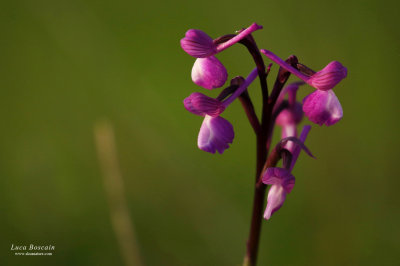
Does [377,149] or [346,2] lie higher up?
[346,2]

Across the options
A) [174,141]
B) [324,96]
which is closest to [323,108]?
[324,96]

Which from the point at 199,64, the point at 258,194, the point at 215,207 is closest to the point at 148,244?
the point at 215,207

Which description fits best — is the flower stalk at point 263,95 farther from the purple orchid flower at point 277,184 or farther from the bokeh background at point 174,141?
the bokeh background at point 174,141

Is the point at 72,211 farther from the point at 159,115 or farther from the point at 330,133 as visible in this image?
the point at 330,133

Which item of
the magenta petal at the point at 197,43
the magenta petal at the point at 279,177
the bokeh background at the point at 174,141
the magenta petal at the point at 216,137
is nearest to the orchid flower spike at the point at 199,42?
the magenta petal at the point at 197,43

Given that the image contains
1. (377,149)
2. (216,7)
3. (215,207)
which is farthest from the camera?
(216,7)

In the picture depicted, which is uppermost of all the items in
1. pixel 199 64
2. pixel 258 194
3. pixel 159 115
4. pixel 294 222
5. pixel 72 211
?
pixel 199 64

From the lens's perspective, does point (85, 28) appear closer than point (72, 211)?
No
